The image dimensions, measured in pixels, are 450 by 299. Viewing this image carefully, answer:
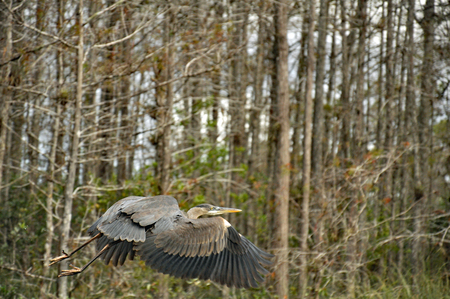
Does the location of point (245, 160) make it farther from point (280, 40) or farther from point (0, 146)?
point (0, 146)

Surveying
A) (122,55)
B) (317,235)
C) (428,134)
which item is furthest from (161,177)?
(428,134)

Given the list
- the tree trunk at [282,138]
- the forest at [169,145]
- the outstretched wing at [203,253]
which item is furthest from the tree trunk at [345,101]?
the outstretched wing at [203,253]

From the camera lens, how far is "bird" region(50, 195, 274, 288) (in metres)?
4.53

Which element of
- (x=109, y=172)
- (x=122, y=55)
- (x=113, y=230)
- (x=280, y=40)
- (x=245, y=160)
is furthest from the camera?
(x=245, y=160)

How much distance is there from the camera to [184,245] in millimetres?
4562

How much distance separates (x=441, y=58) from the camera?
9.95 m

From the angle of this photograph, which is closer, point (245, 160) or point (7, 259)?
point (7, 259)

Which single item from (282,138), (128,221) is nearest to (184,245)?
(128,221)

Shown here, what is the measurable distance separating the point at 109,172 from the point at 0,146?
5.84m

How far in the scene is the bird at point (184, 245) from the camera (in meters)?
4.53

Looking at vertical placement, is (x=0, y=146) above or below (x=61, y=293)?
above

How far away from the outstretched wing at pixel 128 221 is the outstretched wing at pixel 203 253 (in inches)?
5.5

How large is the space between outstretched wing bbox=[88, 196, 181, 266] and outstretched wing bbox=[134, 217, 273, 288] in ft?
0.46

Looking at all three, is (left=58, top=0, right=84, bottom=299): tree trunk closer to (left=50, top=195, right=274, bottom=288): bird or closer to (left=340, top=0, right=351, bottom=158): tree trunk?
(left=50, top=195, right=274, bottom=288): bird
